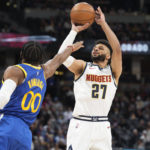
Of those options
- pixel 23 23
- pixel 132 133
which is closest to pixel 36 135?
pixel 132 133

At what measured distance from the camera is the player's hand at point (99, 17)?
5.54 meters

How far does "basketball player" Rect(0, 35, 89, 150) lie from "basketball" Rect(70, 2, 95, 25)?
5.59 ft

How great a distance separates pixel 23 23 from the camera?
20859 millimetres

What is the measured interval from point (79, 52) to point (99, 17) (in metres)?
13.5

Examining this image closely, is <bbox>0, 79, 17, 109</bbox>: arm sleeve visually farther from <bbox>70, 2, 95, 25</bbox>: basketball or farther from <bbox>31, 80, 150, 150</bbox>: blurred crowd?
<bbox>31, 80, 150, 150</bbox>: blurred crowd

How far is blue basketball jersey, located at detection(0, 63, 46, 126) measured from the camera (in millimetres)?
3799

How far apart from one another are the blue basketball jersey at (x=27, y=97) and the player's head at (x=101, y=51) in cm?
177

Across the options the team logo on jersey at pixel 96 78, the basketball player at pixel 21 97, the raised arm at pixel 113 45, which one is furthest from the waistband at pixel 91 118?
the basketball player at pixel 21 97

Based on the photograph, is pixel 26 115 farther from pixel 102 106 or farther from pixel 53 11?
pixel 53 11

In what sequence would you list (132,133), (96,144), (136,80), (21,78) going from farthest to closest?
(136,80) → (132,133) → (96,144) → (21,78)

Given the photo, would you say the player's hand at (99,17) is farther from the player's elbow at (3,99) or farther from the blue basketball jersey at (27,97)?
the player's elbow at (3,99)

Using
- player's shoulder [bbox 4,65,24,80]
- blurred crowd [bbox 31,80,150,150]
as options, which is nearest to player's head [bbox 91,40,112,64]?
player's shoulder [bbox 4,65,24,80]

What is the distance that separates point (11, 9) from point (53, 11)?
228 centimetres

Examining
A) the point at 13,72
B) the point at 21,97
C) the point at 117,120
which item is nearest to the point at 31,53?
the point at 13,72
